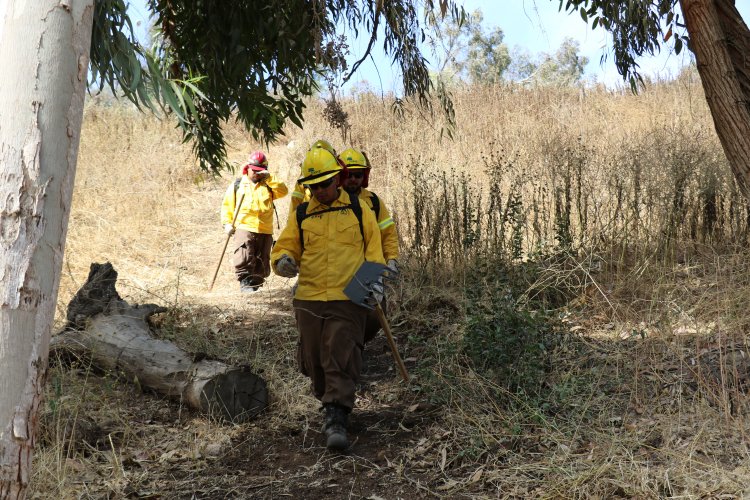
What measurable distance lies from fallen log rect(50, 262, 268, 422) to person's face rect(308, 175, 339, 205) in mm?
1402

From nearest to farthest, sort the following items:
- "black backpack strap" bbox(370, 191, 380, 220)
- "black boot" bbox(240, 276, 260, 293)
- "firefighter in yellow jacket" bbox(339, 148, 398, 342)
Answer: "firefighter in yellow jacket" bbox(339, 148, 398, 342), "black backpack strap" bbox(370, 191, 380, 220), "black boot" bbox(240, 276, 260, 293)

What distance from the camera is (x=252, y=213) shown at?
9992mm

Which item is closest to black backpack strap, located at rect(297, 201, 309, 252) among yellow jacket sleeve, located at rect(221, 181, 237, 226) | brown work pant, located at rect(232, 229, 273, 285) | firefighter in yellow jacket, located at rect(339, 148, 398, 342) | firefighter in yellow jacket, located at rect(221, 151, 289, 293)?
firefighter in yellow jacket, located at rect(339, 148, 398, 342)

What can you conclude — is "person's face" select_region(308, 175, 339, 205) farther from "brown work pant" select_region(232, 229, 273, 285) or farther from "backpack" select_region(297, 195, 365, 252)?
"brown work pant" select_region(232, 229, 273, 285)

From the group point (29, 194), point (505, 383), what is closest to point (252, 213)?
point (505, 383)

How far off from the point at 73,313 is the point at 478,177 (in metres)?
7.34

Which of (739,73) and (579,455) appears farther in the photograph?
(739,73)

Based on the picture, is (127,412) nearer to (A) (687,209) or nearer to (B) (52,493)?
(B) (52,493)

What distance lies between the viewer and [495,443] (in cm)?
470

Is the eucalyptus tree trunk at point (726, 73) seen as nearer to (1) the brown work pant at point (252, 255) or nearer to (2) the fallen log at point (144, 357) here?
(2) the fallen log at point (144, 357)

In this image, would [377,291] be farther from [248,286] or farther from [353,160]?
[248,286]

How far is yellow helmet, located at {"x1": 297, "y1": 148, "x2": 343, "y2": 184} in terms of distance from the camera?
5.07 metres

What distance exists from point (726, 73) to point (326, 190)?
3427 millimetres

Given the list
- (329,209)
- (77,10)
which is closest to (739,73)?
(329,209)
